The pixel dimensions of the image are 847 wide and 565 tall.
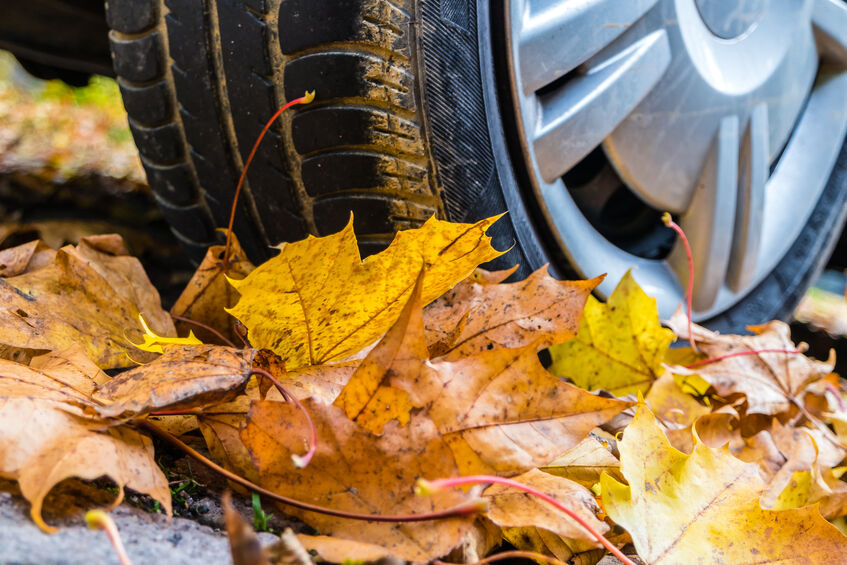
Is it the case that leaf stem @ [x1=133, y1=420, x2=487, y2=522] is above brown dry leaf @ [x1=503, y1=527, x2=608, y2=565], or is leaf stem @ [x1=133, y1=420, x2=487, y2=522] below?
above

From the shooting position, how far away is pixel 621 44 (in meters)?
1.00

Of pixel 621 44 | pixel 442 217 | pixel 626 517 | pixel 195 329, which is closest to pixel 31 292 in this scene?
pixel 195 329

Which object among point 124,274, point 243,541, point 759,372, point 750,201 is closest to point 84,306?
point 124,274

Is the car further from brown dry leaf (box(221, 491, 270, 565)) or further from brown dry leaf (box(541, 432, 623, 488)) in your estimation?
brown dry leaf (box(221, 491, 270, 565))

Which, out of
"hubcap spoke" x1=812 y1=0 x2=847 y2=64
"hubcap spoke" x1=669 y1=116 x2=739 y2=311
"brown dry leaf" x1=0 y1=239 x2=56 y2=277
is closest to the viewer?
"brown dry leaf" x1=0 y1=239 x2=56 y2=277

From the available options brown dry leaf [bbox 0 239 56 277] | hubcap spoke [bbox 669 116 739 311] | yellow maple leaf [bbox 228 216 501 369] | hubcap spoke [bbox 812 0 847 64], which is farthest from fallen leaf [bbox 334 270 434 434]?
hubcap spoke [bbox 812 0 847 64]

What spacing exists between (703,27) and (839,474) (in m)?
0.78

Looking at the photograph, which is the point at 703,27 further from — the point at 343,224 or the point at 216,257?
the point at 216,257

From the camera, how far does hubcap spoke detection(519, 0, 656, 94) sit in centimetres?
88

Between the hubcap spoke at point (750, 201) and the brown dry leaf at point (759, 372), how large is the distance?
430mm

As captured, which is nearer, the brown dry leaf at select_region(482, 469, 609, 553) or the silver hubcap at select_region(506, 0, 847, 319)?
the brown dry leaf at select_region(482, 469, 609, 553)

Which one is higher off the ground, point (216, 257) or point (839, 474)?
point (216, 257)

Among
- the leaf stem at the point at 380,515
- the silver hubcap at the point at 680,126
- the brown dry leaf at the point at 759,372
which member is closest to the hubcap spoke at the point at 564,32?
the silver hubcap at the point at 680,126

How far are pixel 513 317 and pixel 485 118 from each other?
1.03ft
